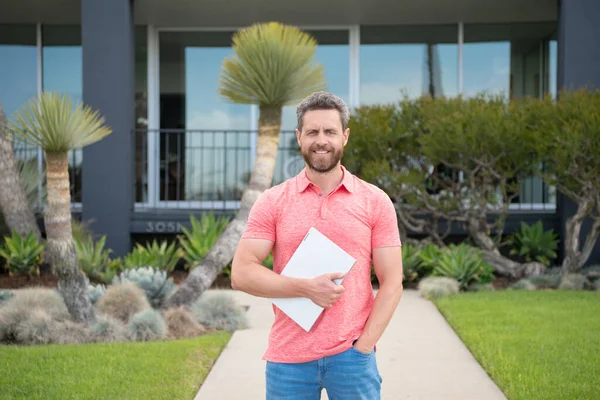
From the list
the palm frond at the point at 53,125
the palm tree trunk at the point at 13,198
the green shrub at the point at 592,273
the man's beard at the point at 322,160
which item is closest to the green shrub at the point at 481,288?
the green shrub at the point at 592,273

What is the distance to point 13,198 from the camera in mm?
8867

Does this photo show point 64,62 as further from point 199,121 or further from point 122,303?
point 122,303

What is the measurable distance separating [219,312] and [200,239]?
108 inches

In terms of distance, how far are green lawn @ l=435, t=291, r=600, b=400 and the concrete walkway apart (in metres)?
0.13

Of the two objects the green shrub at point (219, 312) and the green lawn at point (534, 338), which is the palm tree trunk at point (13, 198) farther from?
the green lawn at point (534, 338)

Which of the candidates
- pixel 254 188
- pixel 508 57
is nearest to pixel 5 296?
pixel 254 188

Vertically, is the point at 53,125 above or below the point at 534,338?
above

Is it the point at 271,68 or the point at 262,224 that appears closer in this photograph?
the point at 262,224

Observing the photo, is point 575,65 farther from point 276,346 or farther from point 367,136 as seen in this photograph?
point 276,346

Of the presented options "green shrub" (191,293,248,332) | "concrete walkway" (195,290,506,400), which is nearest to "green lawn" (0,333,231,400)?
"concrete walkway" (195,290,506,400)

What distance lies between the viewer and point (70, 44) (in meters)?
11.6

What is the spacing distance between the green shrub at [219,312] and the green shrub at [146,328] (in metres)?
0.50

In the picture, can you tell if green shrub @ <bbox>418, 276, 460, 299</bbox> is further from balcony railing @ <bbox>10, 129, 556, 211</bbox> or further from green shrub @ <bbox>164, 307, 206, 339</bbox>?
balcony railing @ <bbox>10, 129, 556, 211</bbox>

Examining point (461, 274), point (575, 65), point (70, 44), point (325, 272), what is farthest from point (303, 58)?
point (70, 44)
